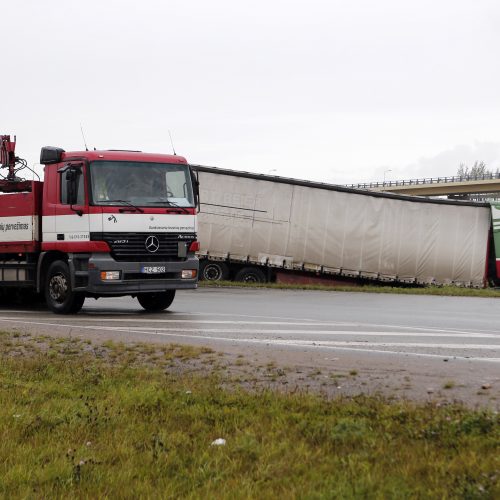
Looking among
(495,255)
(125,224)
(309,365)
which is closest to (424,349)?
(309,365)

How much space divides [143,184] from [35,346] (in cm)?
511

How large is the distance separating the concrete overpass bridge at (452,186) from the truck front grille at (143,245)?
63.4m

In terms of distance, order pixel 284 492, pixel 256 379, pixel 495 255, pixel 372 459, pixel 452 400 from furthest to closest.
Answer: pixel 495 255 < pixel 256 379 < pixel 452 400 < pixel 372 459 < pixel 284 492

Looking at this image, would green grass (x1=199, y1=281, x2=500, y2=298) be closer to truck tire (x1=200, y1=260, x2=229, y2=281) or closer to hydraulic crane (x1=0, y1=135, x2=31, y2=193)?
truck tire (x1=200, y1=260, x2=229, y2=281)

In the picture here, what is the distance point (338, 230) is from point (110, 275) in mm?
16256

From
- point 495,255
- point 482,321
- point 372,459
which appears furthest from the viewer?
point 495,255

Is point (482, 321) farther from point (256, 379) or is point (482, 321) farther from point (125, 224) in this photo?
point (256, 379)

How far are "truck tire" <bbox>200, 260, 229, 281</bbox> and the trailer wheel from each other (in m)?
0.48

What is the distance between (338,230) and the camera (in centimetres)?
2839

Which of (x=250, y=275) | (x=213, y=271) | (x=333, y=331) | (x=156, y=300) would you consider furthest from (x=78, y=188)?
(x=250, y=275)

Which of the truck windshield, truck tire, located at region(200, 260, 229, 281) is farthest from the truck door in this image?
truck tire, located at region(200, 260, 229, 281)

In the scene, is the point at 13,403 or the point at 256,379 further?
the point at 256,379

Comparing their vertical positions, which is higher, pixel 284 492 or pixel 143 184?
pixel 143 184

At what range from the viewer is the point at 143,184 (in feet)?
44.5
